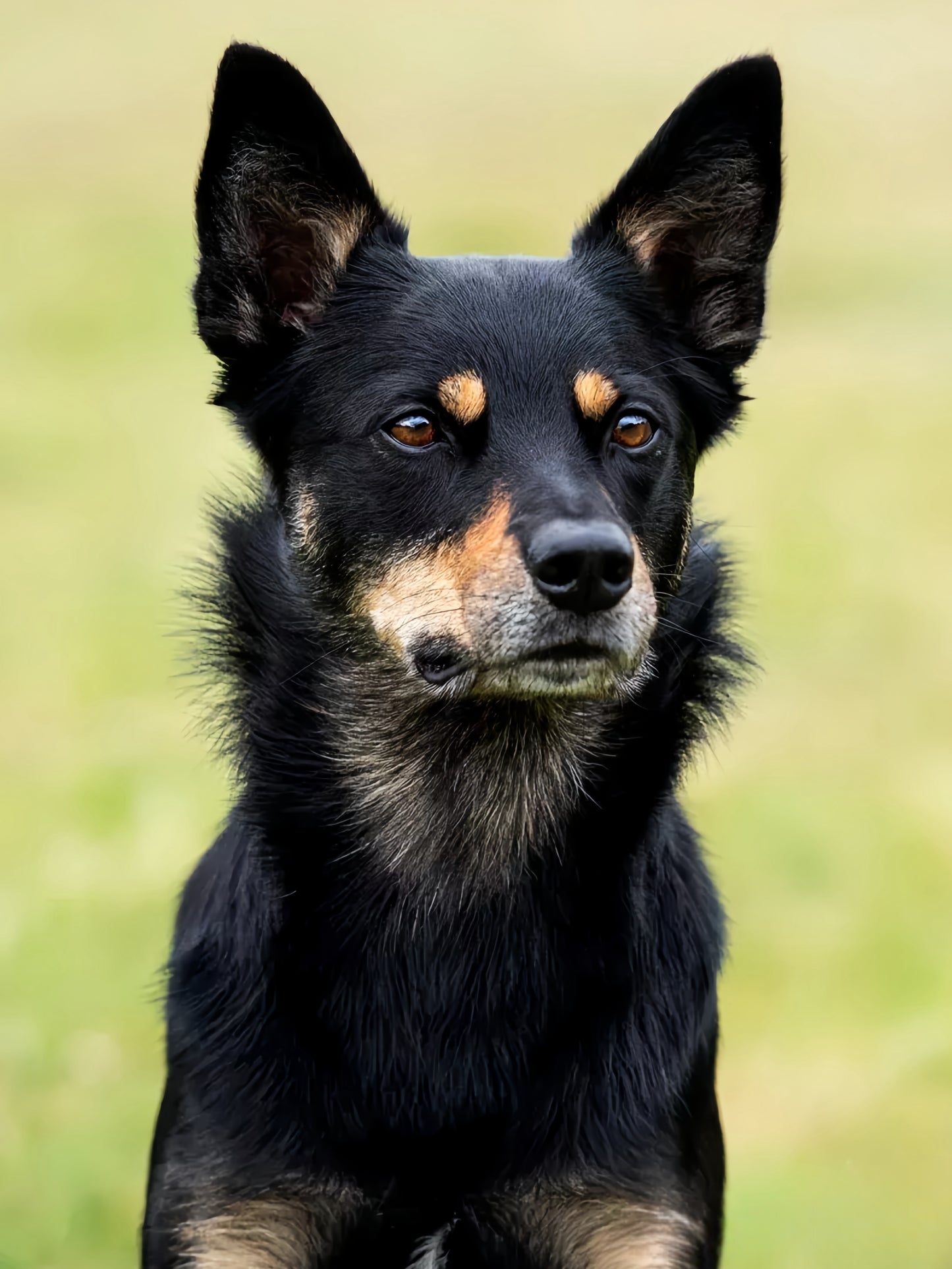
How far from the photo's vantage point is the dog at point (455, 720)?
338cm

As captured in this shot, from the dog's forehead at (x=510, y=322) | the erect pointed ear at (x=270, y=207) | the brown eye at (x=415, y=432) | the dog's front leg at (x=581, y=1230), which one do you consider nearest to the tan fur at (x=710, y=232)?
the dog's forehead at (x=510, y=322)

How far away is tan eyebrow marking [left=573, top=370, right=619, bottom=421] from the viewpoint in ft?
11.4

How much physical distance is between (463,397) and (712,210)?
0.80 m

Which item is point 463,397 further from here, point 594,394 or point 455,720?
point 455,720

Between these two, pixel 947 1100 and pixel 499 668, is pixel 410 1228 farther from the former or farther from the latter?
pixel 947 1100

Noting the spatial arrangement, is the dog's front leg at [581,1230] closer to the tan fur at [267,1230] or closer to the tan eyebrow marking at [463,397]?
the tan fur at [267,1230]

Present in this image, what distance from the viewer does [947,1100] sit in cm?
542

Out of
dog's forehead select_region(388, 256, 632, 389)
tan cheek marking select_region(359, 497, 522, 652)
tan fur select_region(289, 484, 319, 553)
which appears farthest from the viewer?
tan fur select_region(289, 484, 319, 553)

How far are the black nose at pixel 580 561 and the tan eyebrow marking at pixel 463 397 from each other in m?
0.41

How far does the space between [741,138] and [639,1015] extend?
6.28 feet

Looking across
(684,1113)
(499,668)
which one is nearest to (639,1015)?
(684,1113)

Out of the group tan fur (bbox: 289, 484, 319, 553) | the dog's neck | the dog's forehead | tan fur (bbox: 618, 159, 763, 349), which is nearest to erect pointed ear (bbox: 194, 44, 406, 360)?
the dog's forehead

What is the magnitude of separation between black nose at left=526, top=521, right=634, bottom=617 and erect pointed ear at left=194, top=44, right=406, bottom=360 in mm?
965

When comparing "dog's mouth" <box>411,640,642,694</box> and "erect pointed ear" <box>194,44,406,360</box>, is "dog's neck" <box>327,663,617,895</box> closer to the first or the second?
"dog's mouth" <box>411,640,642,694</box>
